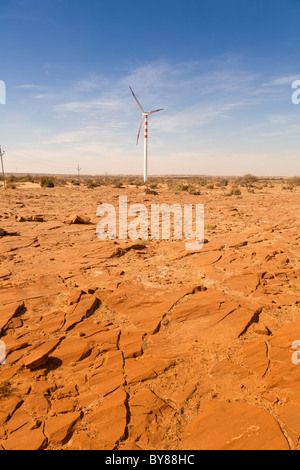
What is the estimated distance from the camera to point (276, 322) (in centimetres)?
446

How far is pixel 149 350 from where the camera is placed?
150 inches

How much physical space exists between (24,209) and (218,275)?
12.8 meters

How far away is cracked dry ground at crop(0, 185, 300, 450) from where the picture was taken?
264 centimetres

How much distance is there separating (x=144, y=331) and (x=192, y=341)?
2.59 ft

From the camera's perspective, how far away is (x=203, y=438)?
256 cm

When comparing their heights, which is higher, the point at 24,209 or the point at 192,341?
the point at 24,209

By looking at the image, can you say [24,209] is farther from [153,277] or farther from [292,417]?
[292,417]

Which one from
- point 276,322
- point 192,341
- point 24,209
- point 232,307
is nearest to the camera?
point 192,341

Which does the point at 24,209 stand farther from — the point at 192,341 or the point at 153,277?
the point at 192,341

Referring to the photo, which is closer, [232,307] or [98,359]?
[98,359]

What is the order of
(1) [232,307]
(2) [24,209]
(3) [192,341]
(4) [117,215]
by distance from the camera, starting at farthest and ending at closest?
1. (2) [24,209]
2. (4) [117,215]
3. (1) [232,307]
4. (3) [192,341]

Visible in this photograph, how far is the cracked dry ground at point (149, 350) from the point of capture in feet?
8.65
